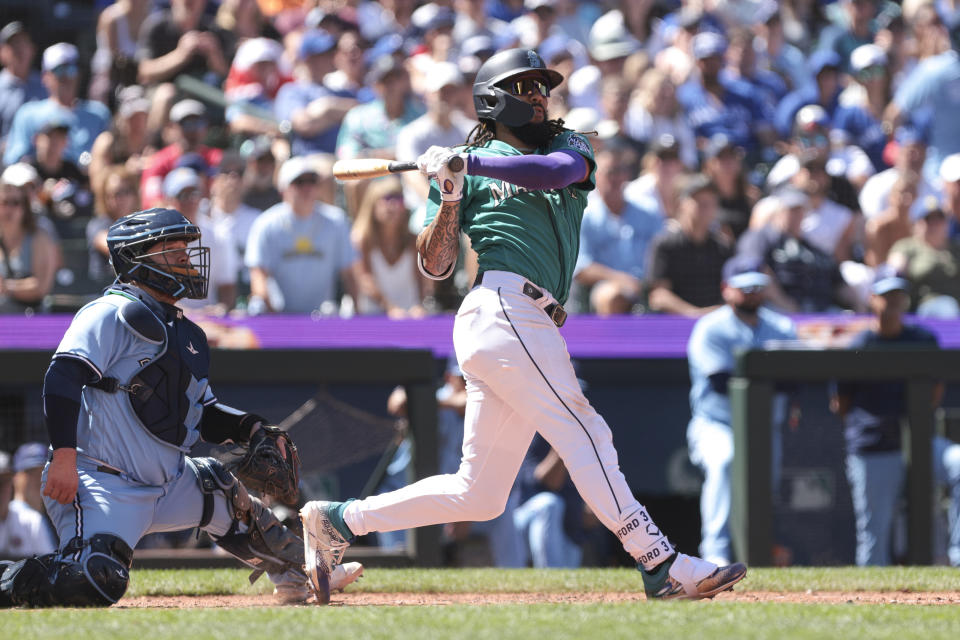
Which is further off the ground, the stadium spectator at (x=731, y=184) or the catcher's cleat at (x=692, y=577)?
the stadium spectator at (x=731, y=184)

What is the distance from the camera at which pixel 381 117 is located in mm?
11031

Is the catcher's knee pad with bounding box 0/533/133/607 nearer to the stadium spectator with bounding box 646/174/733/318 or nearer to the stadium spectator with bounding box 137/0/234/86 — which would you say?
the stadium spectator with bounding box 646/174/733/318

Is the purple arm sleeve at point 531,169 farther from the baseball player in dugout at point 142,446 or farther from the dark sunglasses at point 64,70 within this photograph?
the dark sunglasses at point 64,70

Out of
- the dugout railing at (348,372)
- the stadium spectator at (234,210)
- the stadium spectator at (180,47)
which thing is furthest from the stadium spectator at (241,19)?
the dugout railing at (348,372)

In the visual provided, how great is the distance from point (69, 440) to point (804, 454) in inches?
188

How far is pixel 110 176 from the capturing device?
393 inches

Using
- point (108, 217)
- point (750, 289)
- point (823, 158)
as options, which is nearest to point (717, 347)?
point (750, 289)

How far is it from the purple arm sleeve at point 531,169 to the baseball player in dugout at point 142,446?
4.01 feet

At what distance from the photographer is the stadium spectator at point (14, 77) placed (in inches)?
468

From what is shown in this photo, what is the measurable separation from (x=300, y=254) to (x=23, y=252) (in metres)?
1.76

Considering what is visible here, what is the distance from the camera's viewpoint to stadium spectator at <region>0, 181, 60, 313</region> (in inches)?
367

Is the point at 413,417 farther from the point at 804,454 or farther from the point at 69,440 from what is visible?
the point at 69,440

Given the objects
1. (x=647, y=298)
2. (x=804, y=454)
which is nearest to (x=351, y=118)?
(x=647, y=298)

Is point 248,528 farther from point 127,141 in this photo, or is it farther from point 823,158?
point 823,158
